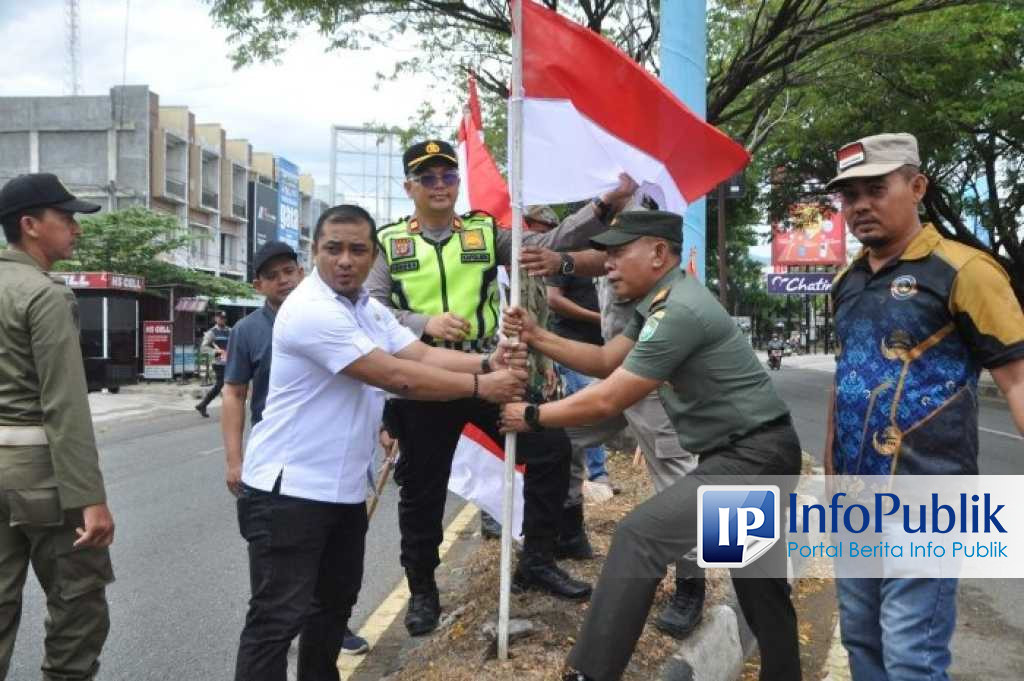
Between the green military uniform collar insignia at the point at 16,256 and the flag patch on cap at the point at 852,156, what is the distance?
2.85m

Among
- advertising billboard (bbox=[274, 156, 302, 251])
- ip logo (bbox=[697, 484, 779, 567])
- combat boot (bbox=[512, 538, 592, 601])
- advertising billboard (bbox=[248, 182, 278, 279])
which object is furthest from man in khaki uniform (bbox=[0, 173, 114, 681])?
advertising billboard (bbox=[274, 156, 302, 251])

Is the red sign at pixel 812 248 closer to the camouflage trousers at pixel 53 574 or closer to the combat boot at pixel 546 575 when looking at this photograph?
the combat boot at pixel 546 575

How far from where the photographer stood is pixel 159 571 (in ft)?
18.3

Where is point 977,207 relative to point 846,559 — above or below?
above

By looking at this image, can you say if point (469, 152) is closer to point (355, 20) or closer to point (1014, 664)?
point (1014, 664)

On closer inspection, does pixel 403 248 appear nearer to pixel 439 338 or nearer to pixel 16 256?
pixel 439 338

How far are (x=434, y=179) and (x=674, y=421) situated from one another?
1.54 m

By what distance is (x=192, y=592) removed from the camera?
16.8ft

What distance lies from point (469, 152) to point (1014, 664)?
4175mm

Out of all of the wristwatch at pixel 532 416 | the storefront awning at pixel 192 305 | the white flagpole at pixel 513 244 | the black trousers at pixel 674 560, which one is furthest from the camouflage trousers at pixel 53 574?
the storefront awning at pixel 192 305

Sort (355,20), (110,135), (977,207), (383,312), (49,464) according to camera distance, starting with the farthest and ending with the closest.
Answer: (110,135) → (977,207) → (355,20) → (383,312) → (49,464)

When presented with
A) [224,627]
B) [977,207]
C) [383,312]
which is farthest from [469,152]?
[977,207]

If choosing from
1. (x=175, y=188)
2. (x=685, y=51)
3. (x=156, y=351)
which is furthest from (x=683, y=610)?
(x=175, y=188)

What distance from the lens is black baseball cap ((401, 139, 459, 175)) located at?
377cm
